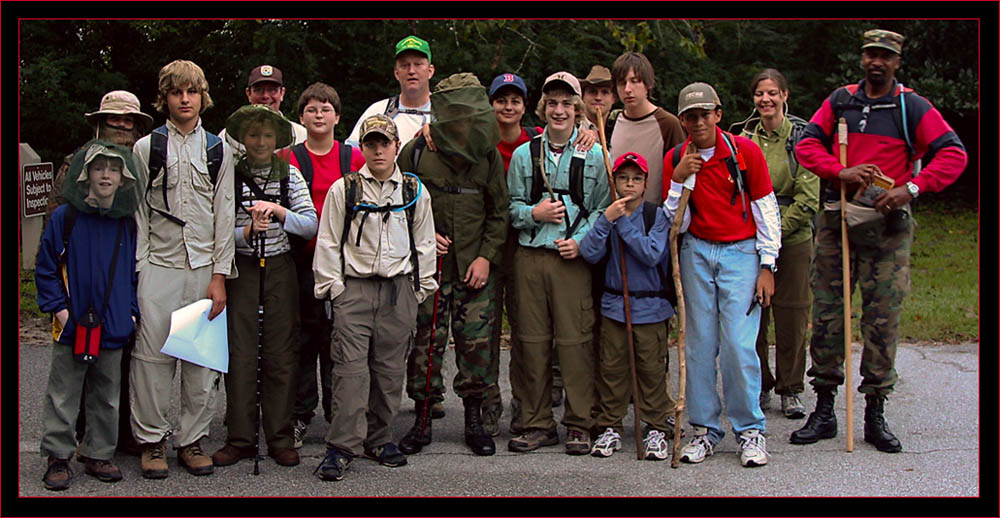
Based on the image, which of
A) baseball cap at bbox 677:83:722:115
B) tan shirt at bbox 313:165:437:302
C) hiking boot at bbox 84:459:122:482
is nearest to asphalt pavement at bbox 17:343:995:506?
hiking boot at bbox 84:459:122:482

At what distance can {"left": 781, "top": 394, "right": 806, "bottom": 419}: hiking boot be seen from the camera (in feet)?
21.1

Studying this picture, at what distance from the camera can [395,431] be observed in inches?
245

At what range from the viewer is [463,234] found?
5.70m

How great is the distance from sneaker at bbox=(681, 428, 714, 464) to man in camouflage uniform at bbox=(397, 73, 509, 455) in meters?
1.09

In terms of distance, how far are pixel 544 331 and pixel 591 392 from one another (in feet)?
1.47

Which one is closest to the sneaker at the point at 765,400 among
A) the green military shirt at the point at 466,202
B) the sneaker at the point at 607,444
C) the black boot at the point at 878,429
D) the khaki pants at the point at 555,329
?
the black boot at the point at 878,429

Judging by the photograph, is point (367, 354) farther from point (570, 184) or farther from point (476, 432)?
point (570, 184)

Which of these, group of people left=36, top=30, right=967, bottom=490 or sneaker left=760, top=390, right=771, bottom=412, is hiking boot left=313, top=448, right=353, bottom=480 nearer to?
group of people left=36, top=30, right=967, bottom=490

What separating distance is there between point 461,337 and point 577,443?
900mm

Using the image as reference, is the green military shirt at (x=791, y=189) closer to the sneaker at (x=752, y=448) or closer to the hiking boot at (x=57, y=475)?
the sneaker at (x=752, y=448)

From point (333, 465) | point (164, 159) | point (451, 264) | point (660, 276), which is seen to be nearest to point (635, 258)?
point (660, 276)

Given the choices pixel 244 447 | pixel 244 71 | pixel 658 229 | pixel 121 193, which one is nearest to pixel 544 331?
pixel 658 229

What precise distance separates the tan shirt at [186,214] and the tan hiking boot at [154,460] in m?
0.94

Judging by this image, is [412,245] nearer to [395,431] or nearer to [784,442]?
[395,431]
